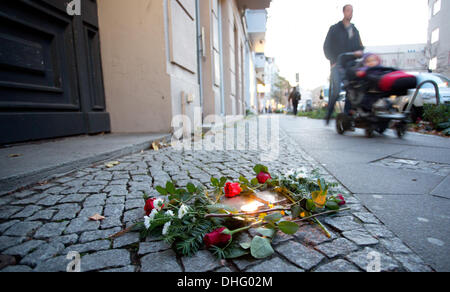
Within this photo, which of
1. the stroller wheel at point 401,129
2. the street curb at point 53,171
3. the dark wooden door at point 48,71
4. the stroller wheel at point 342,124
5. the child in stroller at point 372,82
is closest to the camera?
the street curb at point 53,171

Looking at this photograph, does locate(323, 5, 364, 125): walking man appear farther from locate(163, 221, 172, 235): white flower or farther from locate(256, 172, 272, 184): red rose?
locate(163, 221, 172, 235): white flower

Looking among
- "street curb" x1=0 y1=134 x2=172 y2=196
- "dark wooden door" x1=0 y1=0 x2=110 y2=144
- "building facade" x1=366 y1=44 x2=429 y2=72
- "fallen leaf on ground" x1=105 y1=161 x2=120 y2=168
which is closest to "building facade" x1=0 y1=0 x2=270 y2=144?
"dark wooden door" x1=0 y1=0 x2=110 y2=144

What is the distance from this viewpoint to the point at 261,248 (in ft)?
3.00

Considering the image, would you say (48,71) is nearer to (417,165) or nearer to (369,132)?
(417,165)

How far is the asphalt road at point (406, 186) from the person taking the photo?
102 centimetres

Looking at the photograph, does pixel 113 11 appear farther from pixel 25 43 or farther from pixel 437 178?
pixel 437 178

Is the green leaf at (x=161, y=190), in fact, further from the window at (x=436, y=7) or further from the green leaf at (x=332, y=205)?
the window at (x=436, y=7)

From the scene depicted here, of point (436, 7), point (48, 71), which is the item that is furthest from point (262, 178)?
point (436, 7)

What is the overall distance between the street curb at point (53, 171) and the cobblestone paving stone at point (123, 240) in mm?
52

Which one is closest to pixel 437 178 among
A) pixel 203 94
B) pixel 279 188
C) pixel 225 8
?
pixel 279 188

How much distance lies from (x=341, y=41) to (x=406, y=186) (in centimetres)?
377

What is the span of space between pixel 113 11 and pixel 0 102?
7.22 ft

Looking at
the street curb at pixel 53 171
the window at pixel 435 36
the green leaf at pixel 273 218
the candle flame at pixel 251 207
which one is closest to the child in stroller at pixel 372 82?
the candle flame at pixel 251 207

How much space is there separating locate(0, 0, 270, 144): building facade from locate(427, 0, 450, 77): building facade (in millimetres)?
20520
